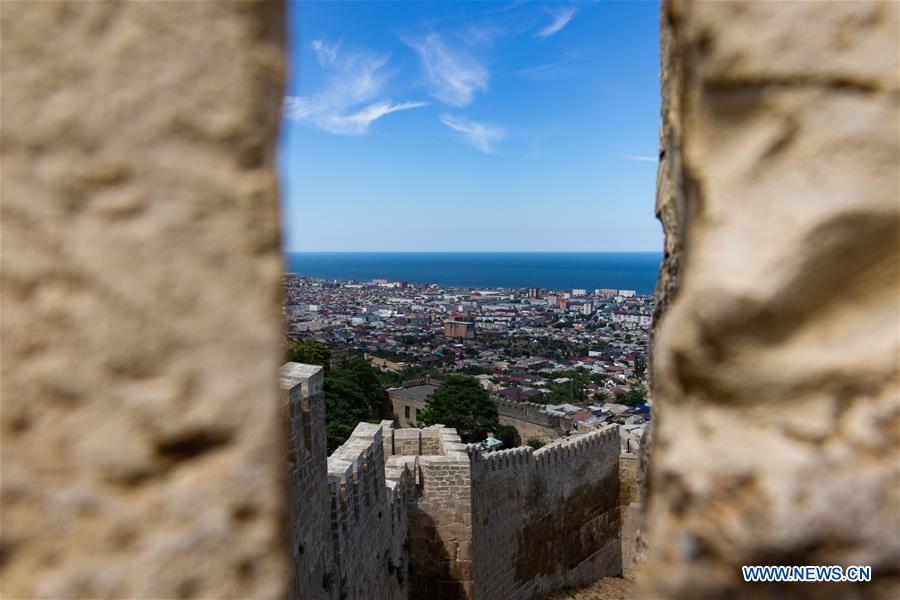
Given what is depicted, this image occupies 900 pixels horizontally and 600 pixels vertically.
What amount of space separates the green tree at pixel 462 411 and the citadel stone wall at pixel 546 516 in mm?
14153

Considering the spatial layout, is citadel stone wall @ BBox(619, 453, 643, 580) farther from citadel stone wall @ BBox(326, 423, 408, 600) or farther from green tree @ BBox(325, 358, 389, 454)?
green tree @ BBox(325, 358, 389, 454)

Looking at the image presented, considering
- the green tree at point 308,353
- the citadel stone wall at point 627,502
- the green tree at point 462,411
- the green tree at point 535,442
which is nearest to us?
the citadel stone wall at point 627,502

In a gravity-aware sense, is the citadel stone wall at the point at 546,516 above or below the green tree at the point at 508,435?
above

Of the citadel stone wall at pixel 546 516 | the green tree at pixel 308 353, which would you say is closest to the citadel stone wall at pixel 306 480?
the citadel stone wall at pixel 546 516

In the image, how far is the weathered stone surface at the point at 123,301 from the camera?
114 centimetres

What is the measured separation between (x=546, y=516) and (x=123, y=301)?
11.0 metres

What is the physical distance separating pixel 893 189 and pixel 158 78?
146cm

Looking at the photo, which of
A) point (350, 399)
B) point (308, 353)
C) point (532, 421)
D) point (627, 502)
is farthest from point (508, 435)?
point (627, 502)

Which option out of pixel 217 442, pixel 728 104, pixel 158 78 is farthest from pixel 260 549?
pixel 728 104

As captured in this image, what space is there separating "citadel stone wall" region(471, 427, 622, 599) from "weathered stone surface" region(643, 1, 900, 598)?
26.2ft

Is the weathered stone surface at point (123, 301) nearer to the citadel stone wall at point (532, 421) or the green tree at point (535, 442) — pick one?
the green tree at point (535, 442)

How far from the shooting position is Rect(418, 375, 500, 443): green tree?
1069 inches

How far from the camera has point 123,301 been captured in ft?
3.74

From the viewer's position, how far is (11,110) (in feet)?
3.77
